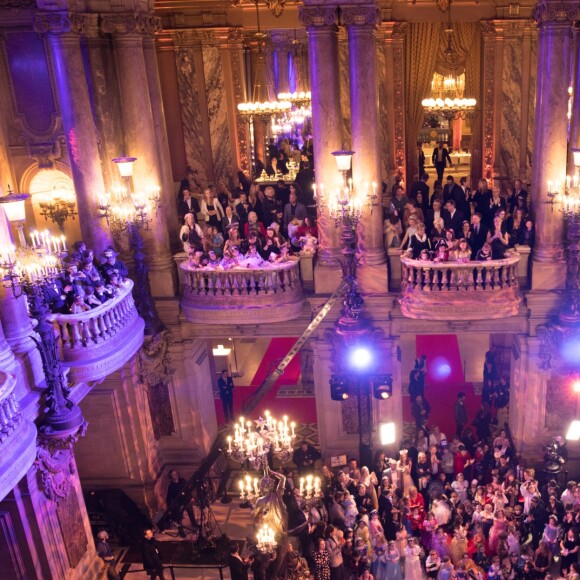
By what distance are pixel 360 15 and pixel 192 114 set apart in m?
7.62

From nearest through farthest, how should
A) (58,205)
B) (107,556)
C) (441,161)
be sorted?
(107,556) < (58,205) < (441,161)

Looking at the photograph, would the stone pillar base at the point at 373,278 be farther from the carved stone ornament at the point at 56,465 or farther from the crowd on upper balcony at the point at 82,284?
the carved stone ornament at the point at 56,465

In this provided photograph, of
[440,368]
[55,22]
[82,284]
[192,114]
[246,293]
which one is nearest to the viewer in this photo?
[82,284]

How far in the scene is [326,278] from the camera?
543 inches

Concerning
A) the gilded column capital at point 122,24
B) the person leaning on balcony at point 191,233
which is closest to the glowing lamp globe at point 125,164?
the person leaning on balcony at point 191,233

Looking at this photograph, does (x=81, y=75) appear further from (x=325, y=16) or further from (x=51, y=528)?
(x=51, y=528)

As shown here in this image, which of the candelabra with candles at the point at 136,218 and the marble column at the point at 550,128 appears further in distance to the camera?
the candelabra with candles at the point at 136,218

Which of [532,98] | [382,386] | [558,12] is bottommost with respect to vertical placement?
[382,386]

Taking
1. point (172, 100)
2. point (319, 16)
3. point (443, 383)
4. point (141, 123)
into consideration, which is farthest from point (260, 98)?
point (319, 16)

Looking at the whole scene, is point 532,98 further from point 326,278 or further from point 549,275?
point 326,278

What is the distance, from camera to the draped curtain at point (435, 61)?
19312 millimetres

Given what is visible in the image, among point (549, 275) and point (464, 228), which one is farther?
point (549, 275)

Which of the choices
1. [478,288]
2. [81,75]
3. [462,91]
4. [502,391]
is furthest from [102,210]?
[462,91]

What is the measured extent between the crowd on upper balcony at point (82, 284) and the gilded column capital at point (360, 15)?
5.45m
